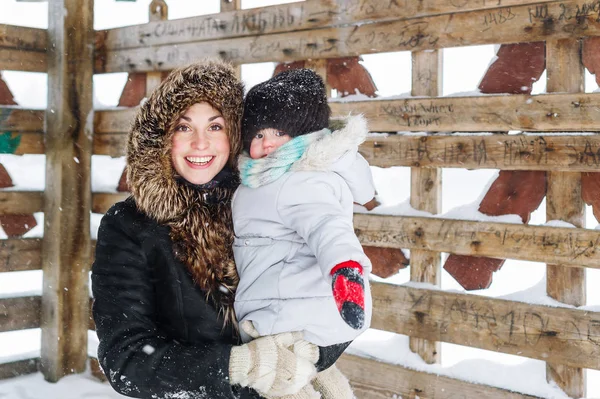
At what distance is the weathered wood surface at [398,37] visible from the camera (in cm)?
309

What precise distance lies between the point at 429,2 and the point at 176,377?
2.51 metres

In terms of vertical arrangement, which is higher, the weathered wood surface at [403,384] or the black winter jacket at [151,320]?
the black winter jacket at [151,320]

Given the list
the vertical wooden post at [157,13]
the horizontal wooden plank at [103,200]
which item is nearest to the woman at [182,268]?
the vertical wooden post at [157,13]

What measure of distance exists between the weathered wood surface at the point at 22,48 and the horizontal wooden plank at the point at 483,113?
93.3 inches

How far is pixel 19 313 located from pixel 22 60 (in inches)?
71.0

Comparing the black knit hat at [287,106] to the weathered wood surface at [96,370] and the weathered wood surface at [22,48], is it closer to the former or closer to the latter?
the weathered wood surface at [22,48]

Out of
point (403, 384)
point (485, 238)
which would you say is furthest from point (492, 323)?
point (403, 384)

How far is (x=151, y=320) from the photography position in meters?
1.76

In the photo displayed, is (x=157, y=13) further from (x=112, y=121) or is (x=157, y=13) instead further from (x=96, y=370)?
(x=96, y=370)

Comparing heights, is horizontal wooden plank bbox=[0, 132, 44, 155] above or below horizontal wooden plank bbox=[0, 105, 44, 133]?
below

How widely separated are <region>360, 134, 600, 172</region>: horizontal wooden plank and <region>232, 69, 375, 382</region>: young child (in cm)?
147

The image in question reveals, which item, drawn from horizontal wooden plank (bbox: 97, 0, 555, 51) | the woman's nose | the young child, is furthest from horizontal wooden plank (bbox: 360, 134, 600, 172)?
the woman's nose

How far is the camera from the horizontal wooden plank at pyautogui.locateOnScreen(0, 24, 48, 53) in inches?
186

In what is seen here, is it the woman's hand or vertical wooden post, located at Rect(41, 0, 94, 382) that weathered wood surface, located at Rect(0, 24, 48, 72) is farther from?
the woman's hand
